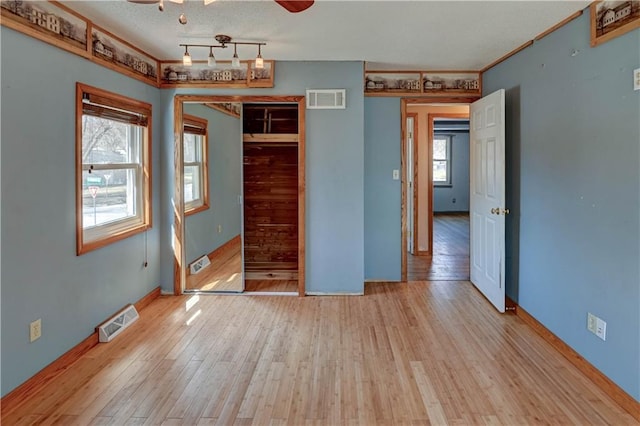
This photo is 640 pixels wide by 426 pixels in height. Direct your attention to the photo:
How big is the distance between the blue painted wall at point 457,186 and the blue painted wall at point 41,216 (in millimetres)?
10314

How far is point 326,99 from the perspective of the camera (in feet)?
13.5

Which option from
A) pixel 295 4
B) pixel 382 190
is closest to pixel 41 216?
pixel 295 4

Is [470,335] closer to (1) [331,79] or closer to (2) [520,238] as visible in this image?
(2) [520,238]

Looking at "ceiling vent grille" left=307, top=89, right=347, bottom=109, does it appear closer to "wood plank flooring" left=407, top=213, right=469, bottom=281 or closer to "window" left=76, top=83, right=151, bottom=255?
"window" left=76, top=83, right=151, bottom=255

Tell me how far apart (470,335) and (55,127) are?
332 cm

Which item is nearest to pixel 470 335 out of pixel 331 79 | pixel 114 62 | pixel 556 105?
pixel 556 105

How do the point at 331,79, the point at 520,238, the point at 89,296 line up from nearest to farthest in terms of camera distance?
the point at 89,296, the point at 520,238, the point at 331,79

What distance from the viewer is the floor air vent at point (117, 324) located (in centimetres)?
312

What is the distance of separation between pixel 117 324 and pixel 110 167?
50.6 inches

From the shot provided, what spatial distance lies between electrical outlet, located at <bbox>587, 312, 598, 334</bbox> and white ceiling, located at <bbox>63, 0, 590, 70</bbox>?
6.52 ft

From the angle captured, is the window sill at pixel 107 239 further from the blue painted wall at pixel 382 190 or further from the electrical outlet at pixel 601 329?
the electrical outlet at pixel 601 329

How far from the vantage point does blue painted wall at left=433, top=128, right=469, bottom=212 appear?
11.9 meters

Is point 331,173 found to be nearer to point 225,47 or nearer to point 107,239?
point 225,47

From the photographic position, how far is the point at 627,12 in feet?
7.53
